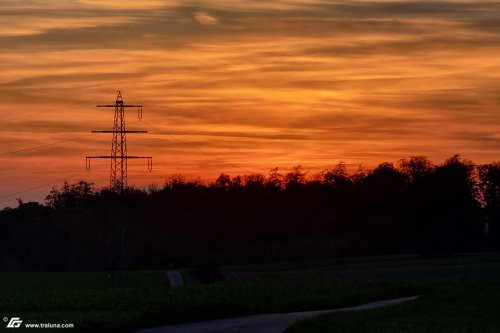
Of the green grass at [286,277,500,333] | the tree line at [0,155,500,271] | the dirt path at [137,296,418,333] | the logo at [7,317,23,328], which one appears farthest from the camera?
the tree line at [0,155,500,271]

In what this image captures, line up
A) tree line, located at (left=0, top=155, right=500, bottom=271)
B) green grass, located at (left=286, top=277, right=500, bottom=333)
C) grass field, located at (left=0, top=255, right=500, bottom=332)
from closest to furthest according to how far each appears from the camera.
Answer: green grass, located at (left=286, top=277, right=500, bottom=333)
grass field, located at (left=0, top=255, right=500, bottom=332)
tree line, located at (left=0, top=155, right=500, bottom=271)

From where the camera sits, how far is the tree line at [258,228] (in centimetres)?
17112

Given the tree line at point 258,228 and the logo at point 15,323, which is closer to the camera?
the logo at point 15,323

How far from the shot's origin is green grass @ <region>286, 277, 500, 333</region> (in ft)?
130

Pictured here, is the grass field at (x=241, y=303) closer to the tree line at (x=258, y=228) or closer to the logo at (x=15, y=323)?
the logo at (x=15, y=323)

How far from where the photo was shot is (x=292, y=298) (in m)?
60.7

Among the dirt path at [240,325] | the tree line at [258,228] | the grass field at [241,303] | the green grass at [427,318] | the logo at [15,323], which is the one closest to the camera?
the green grass at [427,318]

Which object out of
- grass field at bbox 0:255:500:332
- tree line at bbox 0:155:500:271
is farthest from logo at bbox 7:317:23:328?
tree line at bbox 0:155:500:271

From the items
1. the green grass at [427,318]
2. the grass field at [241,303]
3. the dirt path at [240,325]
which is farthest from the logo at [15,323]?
the green grass at [427,318]

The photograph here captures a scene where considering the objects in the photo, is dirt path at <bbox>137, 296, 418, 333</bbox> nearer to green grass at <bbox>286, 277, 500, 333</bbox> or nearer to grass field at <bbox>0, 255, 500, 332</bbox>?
grass field at <bbox>0, 255, 500, 332</bbox>

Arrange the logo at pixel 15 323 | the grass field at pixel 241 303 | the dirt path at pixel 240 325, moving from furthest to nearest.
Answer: the grass field at pixel 241 303 → the dirt path at pixel 240 325 → the logo at pixel 15 323

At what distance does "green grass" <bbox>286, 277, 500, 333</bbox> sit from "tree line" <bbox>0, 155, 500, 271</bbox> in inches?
4418

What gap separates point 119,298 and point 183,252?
11681 centimetres

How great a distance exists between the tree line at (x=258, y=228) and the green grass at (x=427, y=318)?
112208 mm
